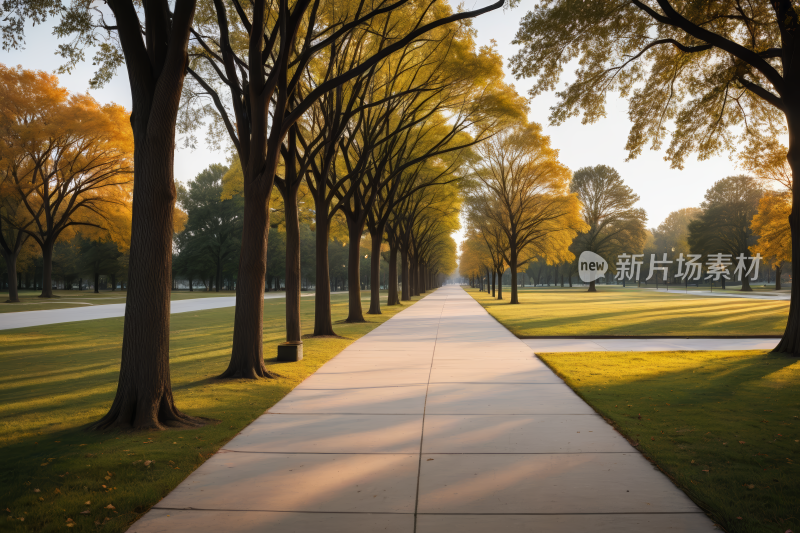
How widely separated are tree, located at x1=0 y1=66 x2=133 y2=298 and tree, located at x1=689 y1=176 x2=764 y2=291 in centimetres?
6998

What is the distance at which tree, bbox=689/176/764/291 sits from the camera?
6694 centimetres

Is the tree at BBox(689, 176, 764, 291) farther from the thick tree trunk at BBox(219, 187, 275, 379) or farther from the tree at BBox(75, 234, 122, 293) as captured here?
the tree at BBox(75, 234, 122, 293)

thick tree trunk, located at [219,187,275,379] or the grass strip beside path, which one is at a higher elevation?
thick tree trunk, located at [219,187,275,379]

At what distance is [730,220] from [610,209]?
19876 millimetres

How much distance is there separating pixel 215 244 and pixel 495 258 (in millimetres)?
45292

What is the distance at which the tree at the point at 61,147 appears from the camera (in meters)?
33.8

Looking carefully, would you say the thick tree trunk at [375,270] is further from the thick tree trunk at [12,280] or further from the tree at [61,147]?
the thick tree trunk at [12,280]

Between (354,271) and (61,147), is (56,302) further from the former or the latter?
(354,271)

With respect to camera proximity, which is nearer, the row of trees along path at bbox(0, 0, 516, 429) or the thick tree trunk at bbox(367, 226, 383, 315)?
the row of trees along path at bbox(0, 0, 516, 429)

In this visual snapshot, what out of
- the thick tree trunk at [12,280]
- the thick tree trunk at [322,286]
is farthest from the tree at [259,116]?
the thick tree trunk at [12,280]

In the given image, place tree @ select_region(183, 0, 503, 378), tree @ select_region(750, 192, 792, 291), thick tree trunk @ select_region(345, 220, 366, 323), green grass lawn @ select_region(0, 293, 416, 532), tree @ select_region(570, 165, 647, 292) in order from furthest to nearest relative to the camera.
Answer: tree @ select_region(570, 165, 647, 292) → tree @ select_region(750, 192, 792, 291) → thick tree trunk @ select_region(345, 220, 366, 323) → tree @ select_region(183, 0, 503, 378) → green grass lawn @ select_region(0, 293, 416, 532)

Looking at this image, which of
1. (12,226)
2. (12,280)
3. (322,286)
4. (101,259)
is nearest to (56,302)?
(12,280)

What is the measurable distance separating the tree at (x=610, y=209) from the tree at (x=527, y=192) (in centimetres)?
2210

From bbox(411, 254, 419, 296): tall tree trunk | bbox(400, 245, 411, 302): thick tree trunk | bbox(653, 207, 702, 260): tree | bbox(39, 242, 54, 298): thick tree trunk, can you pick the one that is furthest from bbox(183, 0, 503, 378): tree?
bbox(653, 207, 702, 260): tree
